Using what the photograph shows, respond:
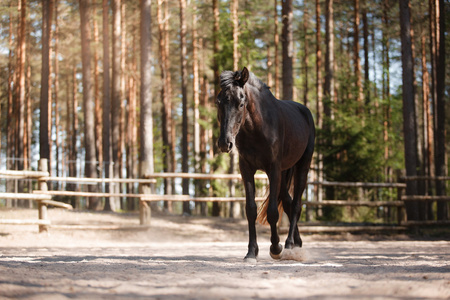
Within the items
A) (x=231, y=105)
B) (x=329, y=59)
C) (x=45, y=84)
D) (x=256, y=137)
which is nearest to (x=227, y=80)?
(x=231, y=105)

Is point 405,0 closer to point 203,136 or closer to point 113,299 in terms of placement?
point 113,299

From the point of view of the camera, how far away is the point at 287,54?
13023 mm

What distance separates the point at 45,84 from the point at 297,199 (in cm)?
1480

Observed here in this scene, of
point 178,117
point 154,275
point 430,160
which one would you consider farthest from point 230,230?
point 178,117

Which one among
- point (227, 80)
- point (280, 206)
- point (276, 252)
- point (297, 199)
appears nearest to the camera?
point (227, 80)

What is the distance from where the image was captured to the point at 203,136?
3147cm

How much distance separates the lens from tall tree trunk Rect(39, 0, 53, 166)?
59.1 feet

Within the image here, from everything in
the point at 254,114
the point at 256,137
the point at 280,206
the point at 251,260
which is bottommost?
the point at 251,260

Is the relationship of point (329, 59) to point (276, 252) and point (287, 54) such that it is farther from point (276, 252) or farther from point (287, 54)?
point (276, 252)

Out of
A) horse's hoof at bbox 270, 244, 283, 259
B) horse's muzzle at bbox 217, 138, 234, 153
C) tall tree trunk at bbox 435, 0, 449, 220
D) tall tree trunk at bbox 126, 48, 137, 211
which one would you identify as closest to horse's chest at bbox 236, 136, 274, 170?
horse's muzzle at bbox 217, 138, 234, 153

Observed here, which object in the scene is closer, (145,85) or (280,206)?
(280,206)

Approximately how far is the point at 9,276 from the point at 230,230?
9.86 metres

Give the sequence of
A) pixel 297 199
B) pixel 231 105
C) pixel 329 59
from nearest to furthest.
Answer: pixel 231 105, pixel 297 199, pixel 329 59

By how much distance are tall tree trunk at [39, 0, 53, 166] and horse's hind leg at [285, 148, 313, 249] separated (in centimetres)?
1350
